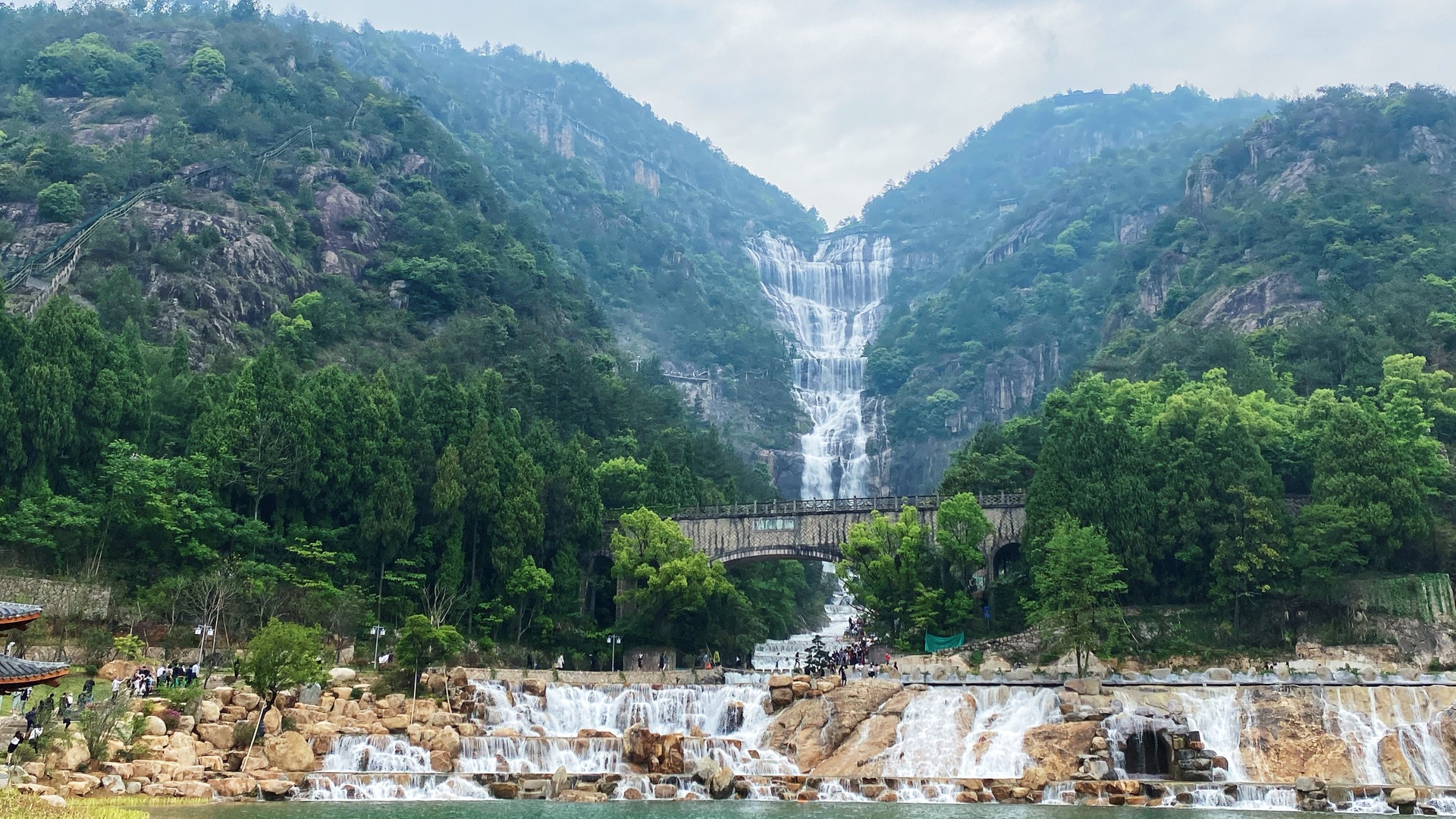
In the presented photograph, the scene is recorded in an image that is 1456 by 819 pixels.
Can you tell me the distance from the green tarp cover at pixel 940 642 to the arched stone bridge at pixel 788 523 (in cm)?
640

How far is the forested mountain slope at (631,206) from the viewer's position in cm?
11306

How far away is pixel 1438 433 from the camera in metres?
55.7

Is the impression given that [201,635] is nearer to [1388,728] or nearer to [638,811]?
[638,811]

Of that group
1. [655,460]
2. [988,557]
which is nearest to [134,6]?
[655,460]

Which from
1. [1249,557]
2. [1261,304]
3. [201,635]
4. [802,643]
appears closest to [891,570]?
[1249,557]

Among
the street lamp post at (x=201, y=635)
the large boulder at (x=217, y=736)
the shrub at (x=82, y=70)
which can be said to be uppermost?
the shrub at (x=82, y=70)

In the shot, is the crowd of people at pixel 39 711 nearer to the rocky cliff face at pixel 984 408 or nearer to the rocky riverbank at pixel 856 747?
the rocky riverbank at pixel 856 747

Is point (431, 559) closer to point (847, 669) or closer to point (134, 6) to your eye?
point (847, 669)

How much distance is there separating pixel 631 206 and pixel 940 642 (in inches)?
3959

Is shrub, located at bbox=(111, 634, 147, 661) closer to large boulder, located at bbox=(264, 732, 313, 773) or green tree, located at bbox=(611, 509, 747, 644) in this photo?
large boulder, located at bbox=(264, 732, 313, 773)

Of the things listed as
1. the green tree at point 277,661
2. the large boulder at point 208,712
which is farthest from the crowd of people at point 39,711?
the green tree at point 277,661

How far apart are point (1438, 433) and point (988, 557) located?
2252 cm

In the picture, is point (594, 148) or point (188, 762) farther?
point (594, 148)

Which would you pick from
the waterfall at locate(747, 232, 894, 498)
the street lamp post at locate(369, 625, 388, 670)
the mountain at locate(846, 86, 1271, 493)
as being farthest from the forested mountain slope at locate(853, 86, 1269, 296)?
the street lamp post at locate(369, 625, 388, 670)
